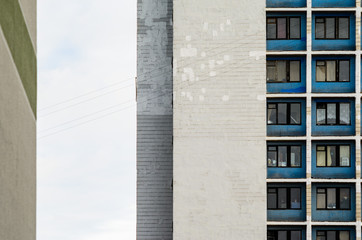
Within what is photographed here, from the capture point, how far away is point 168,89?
3556cm

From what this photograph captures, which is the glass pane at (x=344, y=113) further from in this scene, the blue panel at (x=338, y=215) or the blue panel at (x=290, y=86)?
the blue panel at (x=338, y=215)

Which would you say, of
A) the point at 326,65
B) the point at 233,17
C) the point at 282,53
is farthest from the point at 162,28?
the point at 326,65

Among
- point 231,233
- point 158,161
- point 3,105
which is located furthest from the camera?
point 158,161

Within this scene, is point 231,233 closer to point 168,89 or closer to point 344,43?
point 168,89

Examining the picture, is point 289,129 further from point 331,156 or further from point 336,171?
point 336,171

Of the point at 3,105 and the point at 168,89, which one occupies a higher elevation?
the point at 168,89

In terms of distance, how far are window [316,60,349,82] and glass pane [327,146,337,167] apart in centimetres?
366

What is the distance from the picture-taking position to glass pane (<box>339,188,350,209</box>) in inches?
1272

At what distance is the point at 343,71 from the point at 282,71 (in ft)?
10.8

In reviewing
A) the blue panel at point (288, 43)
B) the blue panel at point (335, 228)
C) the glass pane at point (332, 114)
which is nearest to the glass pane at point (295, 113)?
the glass pane at point (332, 114)

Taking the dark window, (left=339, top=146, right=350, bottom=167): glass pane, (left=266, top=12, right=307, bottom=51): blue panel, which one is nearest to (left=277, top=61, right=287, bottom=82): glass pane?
the dark window

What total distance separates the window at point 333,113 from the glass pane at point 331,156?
52.8 inches

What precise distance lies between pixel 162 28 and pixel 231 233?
12531mm

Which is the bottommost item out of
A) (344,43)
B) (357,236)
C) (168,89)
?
(357,236)
